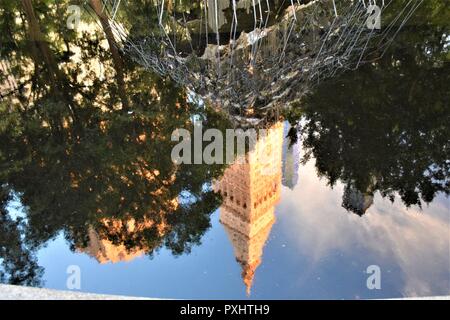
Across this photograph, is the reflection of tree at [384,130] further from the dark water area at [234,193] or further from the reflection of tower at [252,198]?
the reflection of tower at [252,198]

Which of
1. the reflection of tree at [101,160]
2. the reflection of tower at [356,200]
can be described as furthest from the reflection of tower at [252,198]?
the reflection of tower at [356,200]

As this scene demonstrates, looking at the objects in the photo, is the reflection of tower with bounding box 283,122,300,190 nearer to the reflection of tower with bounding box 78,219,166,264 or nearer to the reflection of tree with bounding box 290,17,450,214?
the reflection of tree with bounding box 290,17,450,214

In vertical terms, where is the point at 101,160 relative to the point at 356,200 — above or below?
above

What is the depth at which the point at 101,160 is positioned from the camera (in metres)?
5.20

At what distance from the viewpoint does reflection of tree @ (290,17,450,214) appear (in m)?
4.77

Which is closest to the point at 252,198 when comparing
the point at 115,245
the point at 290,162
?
the point at 290,162

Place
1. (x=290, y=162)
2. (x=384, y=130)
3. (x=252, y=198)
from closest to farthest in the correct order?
(x=252, y=198) → (x=290, y=162) → (x=384, y=130)

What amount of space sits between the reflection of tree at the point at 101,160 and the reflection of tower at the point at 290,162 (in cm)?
77

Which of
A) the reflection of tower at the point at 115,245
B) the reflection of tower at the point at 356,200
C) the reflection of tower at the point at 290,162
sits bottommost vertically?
the reflection of tower at the point at 115,245

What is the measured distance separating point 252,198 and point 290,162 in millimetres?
1019

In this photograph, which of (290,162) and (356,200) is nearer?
(356,200)

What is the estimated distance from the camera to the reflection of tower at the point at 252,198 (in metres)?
4.13

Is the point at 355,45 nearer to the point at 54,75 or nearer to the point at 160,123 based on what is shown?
the point at 160,123

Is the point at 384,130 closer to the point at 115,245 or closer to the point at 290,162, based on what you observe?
the point at 290,162
